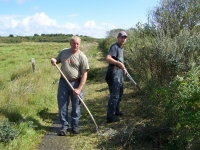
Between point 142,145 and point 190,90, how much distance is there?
62.6 inches

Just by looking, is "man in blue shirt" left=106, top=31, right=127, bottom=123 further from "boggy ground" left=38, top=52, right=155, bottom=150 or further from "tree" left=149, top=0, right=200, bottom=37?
"tree" left=149, top=0, right=200, bottom=37

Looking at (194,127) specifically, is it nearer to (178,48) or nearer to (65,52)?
(178,48)

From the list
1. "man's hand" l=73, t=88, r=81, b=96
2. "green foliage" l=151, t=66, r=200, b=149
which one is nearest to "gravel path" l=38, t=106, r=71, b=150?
"man's hand" l=73, t=88, r=81, b=96

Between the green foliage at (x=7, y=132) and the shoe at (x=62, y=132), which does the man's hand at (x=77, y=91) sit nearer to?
the shoe at (x=62, y=132)

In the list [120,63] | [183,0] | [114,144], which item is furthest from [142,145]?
[183,0]

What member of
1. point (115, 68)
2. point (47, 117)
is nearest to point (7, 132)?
point (47, 117)

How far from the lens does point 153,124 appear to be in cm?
492

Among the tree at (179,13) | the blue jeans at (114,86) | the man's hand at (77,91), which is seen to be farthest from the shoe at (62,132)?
the tree at (179,13)

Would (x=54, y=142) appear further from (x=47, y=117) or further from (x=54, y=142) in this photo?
(x=47, y=117)

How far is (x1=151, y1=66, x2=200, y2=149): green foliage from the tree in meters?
6.92

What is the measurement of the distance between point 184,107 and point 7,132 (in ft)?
10.9

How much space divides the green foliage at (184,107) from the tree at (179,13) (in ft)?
22.7

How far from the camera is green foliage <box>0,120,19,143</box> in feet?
15.1

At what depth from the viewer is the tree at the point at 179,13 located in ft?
35.0
